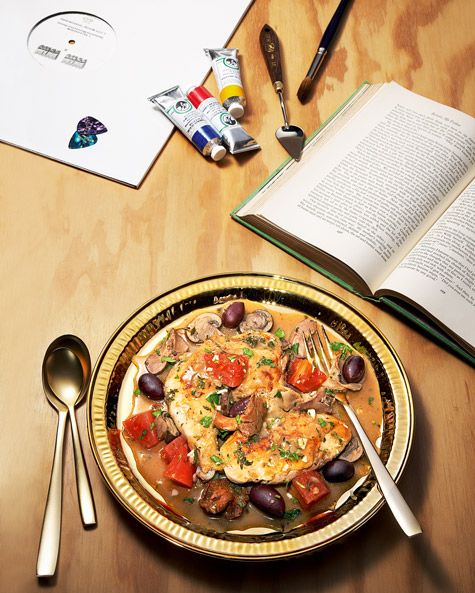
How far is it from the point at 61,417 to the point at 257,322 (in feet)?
1.13

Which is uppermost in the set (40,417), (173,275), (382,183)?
(382,183)

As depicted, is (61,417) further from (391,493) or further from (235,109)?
(235,109)

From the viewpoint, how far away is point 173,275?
1.15 meters

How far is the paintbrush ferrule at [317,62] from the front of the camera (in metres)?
1.40

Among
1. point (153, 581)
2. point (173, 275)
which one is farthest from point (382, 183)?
point (153, 581)

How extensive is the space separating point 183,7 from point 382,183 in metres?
0.75

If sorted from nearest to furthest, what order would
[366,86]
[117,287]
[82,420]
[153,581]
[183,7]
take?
[153,581] < [82,420] < [117,287] < [366,86] < [183,7]

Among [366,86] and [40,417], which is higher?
[366,86]

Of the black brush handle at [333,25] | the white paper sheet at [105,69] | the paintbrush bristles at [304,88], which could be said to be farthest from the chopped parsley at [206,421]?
the black brush handle at [333,25]

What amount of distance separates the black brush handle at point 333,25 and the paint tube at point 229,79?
0.22m

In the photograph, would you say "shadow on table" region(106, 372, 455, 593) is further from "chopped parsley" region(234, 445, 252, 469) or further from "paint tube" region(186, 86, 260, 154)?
"paint tube" region(186, 86, 260, 154)

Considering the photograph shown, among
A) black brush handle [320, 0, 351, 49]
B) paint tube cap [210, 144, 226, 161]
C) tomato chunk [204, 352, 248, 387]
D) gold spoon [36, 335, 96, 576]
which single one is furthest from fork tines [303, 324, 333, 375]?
black brush handle [320, 0, 351, 49]

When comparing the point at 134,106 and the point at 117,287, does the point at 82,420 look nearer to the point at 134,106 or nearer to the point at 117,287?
the point at 117,287

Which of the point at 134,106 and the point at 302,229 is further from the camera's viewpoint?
the point at 134,106
